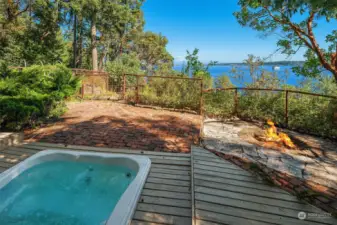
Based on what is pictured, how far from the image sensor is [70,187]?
3.05 meters

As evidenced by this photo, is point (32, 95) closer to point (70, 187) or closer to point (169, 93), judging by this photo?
point (70, 187)

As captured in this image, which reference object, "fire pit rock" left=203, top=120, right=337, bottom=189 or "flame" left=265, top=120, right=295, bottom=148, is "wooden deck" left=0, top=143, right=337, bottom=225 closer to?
"fire pit rock" left=203, top=120, right=337, bottom=189

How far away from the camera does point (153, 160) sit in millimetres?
3055

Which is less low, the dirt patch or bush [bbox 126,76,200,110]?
bush [bbox 126,76,200,110]

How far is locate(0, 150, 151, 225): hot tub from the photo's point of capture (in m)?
2.43

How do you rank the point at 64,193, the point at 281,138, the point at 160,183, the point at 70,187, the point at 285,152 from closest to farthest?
the point at 160,183 → the point at 64,193 → the point at 70,187 → the point at 285,152 → the point at 281,138

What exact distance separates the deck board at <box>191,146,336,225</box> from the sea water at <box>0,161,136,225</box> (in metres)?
1.11

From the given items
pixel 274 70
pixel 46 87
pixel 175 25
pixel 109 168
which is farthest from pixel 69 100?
pixel 175 25

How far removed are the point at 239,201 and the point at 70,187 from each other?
8.30 ft

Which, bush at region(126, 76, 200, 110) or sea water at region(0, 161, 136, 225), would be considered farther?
bush at region(126, 76, 200, 110)

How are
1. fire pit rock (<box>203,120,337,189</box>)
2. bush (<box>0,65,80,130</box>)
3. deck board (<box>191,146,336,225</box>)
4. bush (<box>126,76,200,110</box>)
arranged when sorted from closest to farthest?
deck board (<box>191,146,336,225</box>) → fire pit rock (<box>203,120,337,189</box>) → bush (<box>0,65,80,130</box>) → bush (<box>126,76,200,110</box>)
